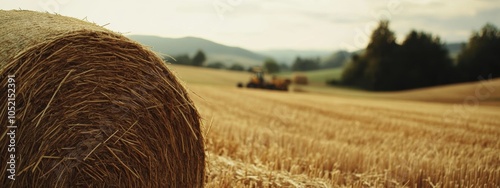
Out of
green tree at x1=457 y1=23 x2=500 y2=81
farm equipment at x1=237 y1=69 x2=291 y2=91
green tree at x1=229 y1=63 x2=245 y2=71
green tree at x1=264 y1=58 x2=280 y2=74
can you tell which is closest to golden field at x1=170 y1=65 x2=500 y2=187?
farm equipment at x1=237 y1=69 x2=291 y2=91

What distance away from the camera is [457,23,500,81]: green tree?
39.2 metres

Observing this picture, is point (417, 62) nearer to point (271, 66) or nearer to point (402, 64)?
point (402, 64)

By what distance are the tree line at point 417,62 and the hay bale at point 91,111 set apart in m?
40.2

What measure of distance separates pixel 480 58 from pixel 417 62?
21.6 ft

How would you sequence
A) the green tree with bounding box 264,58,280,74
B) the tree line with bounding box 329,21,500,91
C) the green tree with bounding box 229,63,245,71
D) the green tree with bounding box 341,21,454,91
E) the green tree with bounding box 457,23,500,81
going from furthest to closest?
the green tree with bounding box 264,58,280,74 → the green tree with bounding box 229,63,245,71 → the green tree with bounding box 341,21,454,91 → the tree line with bounding box 329,21,500,91 → the green tree with bounding box 457,23,500,81

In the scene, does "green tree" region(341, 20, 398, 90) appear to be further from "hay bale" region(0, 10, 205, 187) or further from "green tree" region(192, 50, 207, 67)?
"hay bale" region(0, 10, 205, 187)

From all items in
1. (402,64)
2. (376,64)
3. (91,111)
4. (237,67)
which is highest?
(402,64)

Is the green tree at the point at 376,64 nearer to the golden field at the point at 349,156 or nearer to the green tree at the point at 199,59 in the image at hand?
the green tree at the point at 199,59

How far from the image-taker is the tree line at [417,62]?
41.4 m

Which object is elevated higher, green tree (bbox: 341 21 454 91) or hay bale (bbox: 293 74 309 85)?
green tree (bbox: 341 21 454 91)

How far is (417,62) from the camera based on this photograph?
1834 inches

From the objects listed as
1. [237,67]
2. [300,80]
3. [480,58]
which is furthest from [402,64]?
[237,67]

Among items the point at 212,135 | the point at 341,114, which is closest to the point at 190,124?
the point at 212,135

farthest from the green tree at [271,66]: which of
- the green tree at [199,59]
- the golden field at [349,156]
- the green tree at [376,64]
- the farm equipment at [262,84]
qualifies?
the golden field at [349,156]
